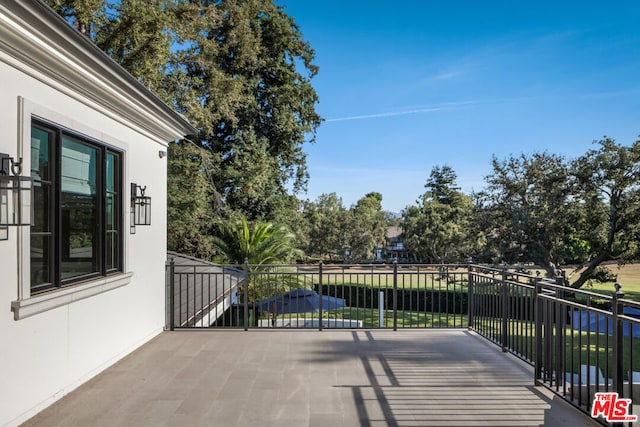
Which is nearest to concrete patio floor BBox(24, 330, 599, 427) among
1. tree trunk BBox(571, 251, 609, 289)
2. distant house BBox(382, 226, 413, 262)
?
tree trunk BBox(571, 251, 609, 289)

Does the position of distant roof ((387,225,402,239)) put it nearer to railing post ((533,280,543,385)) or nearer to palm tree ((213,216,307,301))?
palm tree ((213,216,307,301))

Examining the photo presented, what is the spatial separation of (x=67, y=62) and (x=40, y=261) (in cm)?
162

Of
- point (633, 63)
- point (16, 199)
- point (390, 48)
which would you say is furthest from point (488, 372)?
point (633, 63)

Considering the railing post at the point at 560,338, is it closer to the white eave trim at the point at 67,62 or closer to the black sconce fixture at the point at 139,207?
the white eave trim at the point at 67,62

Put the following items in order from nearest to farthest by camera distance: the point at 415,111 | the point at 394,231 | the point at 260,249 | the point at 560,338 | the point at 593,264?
the point at 560,338 → the point at 260,249 → the point at 593,264 → the point at 415,111 → the point at 394,231

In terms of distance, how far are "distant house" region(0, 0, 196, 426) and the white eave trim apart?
0.01 m

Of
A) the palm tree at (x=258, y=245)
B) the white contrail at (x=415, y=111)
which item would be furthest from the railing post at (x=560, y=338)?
the white contrail at (x=415, y=111)

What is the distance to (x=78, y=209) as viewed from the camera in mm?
3990

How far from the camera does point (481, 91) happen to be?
92.2ft

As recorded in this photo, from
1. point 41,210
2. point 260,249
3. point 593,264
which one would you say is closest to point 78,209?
point 41,210

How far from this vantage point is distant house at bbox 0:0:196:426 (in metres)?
2.91

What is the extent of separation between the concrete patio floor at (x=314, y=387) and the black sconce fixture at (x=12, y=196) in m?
1.53

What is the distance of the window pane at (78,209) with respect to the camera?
3746 millimetres

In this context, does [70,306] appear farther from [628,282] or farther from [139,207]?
[628,282]
